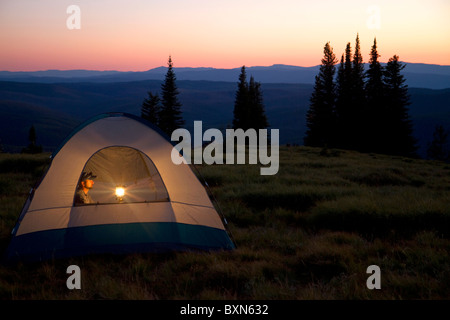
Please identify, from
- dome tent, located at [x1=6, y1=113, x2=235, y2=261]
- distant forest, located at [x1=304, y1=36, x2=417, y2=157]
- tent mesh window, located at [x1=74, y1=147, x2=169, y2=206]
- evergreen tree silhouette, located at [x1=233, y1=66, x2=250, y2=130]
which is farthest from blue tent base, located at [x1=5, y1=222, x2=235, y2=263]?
evergreen tree silhouette, located at [x1=233, y1=66, x2=250, y2=130]

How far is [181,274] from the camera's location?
192 inches

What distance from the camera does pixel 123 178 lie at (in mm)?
7441

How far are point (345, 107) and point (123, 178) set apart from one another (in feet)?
140

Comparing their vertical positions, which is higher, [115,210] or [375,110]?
[375,110]

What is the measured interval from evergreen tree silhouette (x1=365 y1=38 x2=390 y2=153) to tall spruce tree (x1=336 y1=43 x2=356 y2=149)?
2.09 m

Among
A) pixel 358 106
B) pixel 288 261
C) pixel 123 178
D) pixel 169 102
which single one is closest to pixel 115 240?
pixel 123 178

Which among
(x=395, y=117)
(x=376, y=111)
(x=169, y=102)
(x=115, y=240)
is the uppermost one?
(x=169, y=102)

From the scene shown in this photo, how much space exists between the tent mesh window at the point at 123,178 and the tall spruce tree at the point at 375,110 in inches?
1548

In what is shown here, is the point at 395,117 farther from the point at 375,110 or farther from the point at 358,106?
the point at 358,106

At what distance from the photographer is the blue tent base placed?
543cm

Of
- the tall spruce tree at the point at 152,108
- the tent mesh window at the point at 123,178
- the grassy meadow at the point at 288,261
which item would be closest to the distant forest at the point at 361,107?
the tall spruce tree at the point at 152,108

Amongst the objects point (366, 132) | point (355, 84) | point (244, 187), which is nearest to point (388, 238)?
point (244, 187)
